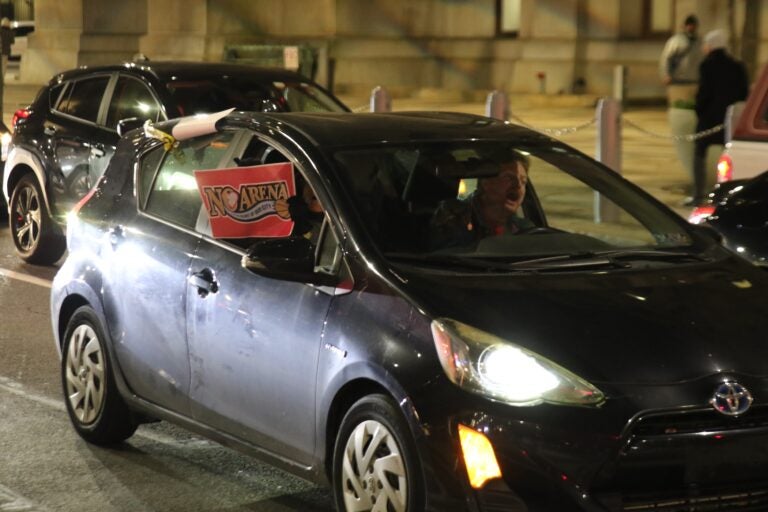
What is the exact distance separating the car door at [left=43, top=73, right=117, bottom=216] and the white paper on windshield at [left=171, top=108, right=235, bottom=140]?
5.60m

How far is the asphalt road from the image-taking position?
652cm

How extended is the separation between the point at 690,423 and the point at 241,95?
8.34m

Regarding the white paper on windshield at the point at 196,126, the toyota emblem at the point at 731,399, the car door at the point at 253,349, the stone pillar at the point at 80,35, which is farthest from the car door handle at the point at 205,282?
the stone pillar at the point at 80,35

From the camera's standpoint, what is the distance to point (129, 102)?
12906 mm

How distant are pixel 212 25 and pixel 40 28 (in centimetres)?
429

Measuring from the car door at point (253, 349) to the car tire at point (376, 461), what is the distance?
0.86 feet

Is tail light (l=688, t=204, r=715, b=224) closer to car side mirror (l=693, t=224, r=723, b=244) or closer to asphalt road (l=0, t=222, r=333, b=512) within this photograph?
car side mirror (l=693, t=224, r=723, b=244)

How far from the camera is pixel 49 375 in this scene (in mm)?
8969

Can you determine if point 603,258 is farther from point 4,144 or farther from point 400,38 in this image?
point 400,38

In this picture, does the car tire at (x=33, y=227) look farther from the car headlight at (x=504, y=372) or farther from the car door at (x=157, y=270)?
the car headlight at (x=504, y=372)

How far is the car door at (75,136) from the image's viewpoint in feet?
42.2

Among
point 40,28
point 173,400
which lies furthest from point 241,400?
point 40,28

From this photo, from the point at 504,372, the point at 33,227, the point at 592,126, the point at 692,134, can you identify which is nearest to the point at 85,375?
the point at 504,372

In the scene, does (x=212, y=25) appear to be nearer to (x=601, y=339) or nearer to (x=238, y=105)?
(x=238, y=105)
